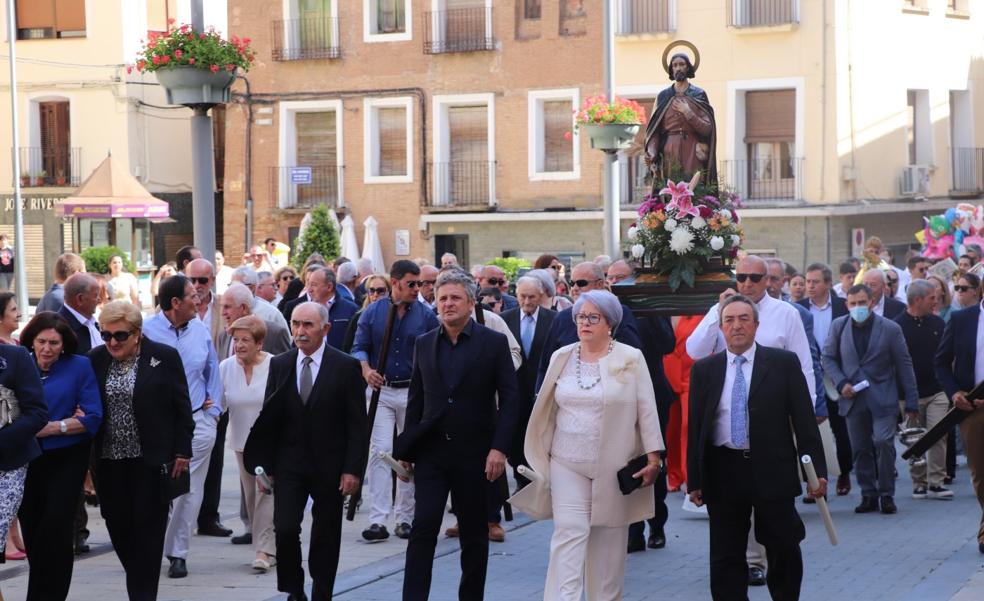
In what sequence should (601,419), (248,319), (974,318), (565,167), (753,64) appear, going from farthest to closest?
(565,167) < (753,64) < (974,318) < (248,319) < (601,419)

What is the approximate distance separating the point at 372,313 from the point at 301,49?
25.9 meters

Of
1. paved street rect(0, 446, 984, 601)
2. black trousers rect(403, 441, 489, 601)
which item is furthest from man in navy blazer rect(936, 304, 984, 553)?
black trousers rect(403, 441, 489, 601)

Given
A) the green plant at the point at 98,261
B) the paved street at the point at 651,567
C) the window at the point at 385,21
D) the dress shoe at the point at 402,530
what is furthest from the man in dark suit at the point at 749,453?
the window at the point at 385,21

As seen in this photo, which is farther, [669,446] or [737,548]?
[669,446]

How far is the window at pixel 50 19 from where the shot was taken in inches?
1603

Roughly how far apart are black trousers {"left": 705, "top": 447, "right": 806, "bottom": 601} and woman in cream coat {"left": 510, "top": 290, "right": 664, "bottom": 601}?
1.17 feet

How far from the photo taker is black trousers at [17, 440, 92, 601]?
8570 millimetres

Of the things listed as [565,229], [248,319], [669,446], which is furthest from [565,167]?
[248,319]

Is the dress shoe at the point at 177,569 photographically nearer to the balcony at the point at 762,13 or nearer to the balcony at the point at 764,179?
the balcony at the point at 764,179

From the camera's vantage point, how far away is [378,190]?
3672 centimetres

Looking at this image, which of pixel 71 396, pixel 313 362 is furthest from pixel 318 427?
pixel 71 396

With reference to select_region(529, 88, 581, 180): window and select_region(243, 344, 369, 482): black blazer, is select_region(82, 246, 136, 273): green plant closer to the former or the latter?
select_region(529, 88, 581, 180): window

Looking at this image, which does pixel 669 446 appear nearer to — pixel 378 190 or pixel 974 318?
pixel 974 318

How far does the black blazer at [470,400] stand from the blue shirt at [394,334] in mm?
2721
